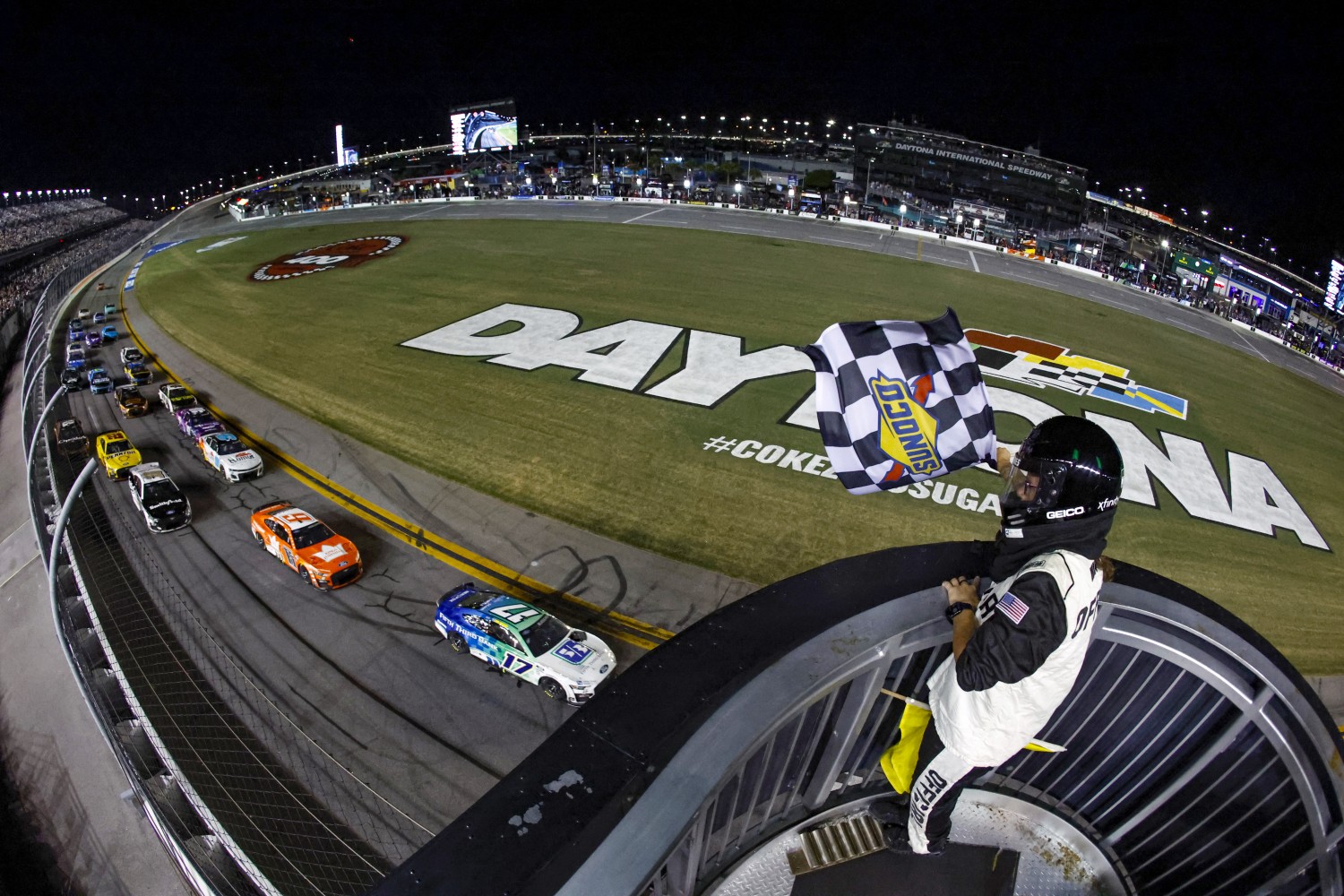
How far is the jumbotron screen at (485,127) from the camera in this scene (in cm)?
9719

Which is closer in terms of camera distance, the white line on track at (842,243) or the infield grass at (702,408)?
the infield grass at (702,408)

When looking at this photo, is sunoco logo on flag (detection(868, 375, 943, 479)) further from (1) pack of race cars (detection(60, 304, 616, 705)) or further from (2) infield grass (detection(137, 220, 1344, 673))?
(2) infield grass (detection(137, 220, 1344, 673))

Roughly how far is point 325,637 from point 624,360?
13.8 meters

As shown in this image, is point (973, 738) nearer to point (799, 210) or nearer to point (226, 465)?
point (226, 465)

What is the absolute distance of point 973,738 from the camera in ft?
10.4

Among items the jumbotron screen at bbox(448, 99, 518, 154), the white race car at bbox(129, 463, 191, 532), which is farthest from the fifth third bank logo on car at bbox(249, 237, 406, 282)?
the jumbotron screen at bbox(448, 99, 518, 154)

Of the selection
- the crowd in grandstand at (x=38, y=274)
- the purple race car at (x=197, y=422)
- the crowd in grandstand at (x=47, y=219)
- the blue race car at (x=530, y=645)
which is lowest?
the crowd in grandstand at (x=47, y=219)

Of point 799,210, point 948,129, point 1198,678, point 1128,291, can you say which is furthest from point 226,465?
point 948,129

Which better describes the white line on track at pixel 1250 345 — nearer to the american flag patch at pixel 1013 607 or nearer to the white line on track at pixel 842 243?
the white line on track at pixel 842 243

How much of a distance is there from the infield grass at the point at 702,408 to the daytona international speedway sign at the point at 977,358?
459 millimetres

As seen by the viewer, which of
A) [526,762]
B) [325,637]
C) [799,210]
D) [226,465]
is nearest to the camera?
[526,762]

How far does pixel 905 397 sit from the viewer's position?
5.29 meters

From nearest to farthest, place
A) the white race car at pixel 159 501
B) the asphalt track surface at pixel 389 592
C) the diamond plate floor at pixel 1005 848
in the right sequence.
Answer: the diamond plate floor at pixel 1005 848
the asphalt track surface at pixel 389 592
the white race car at pixel 159 501

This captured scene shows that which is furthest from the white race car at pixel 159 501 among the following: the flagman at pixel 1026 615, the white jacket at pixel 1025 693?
the white jacket at pixel 1025 693
